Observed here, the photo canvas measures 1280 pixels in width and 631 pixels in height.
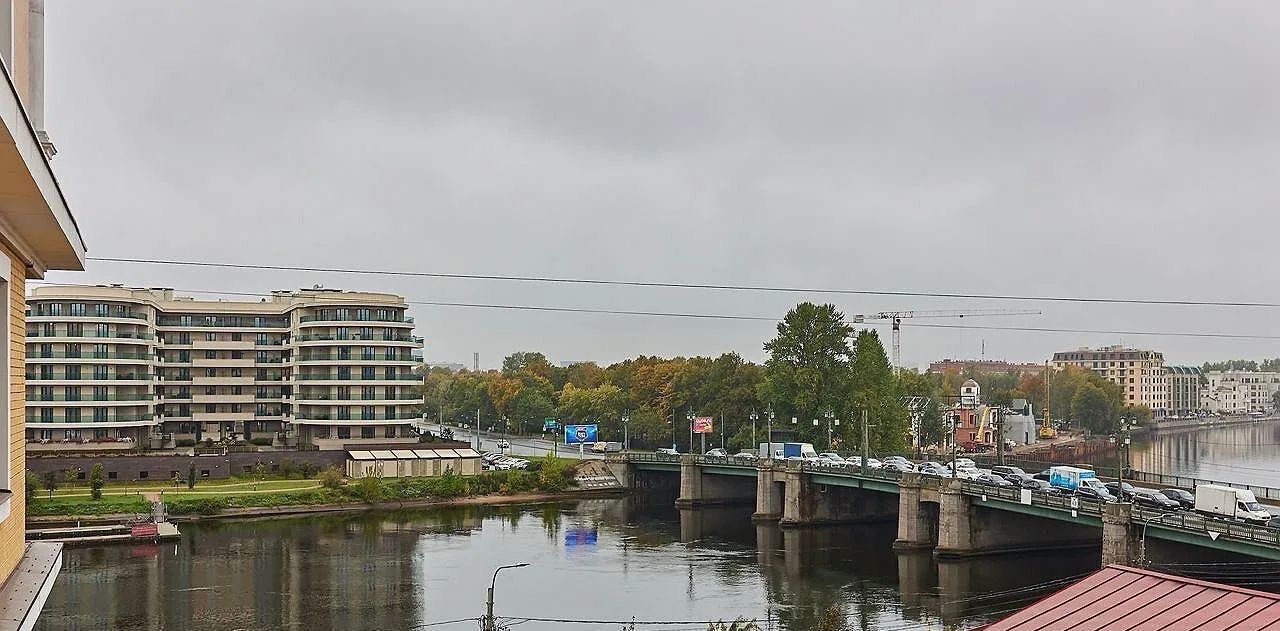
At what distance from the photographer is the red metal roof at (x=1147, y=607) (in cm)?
2494

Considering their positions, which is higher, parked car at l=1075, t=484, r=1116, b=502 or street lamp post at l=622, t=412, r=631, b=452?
parked car at l=1075, t=484, r=1116, b=502

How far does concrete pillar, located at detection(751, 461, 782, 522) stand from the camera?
4015 inches

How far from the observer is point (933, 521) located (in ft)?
281

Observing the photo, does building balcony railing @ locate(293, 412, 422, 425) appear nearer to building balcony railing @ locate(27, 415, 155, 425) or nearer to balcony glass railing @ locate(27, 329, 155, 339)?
building balcony railing @ locate(27, 415, 155, 425)

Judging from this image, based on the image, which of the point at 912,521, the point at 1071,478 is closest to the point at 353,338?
the point at 912,521

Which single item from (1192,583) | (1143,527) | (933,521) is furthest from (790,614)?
(1192,583)

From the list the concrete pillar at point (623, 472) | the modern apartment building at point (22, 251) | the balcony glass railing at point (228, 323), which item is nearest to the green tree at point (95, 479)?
the balcony glass railing at point (228, 323)

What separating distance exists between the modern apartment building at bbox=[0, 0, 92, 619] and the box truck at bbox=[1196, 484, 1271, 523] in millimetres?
64154

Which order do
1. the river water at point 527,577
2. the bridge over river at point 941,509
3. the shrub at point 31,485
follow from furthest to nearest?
1. the shrub at point 31,485
2. the bridge over river at point 941,509
3. the river water at point 527,577

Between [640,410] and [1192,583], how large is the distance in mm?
129863

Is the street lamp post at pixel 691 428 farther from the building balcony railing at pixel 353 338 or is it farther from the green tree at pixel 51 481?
the green tree at pixel 51 481

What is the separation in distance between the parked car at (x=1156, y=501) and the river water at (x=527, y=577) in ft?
18.8

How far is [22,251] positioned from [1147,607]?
24.3 metres

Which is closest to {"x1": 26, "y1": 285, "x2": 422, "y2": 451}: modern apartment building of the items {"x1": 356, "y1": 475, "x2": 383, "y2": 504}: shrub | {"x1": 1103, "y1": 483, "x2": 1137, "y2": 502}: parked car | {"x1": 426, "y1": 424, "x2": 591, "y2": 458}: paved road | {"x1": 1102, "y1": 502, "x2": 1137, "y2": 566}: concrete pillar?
{"x1": 356, "y1": 475, "x2": 383, "y2": 504}: shrub
